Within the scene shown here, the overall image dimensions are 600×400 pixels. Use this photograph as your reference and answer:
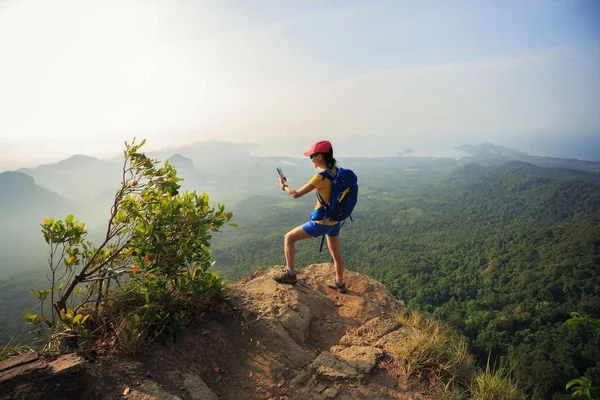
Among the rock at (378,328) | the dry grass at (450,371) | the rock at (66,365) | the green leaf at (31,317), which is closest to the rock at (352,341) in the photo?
the rock at (378,328)

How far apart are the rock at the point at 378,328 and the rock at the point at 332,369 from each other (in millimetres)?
920

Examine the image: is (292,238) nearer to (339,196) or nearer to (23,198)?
(339,196)

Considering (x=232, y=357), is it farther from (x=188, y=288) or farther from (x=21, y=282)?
(x=21, y=282)

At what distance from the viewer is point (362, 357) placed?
132 inches

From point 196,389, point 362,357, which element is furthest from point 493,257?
point 196,389

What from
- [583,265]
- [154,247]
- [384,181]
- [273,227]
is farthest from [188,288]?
[384,181]

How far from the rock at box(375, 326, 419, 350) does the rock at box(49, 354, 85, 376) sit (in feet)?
10.8

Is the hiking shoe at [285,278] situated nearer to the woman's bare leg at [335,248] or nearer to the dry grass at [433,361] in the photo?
the woman's bare leg at [335,248]

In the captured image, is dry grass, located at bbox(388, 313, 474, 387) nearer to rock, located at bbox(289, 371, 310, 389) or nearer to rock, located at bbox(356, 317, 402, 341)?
rock, located at bbox(356, 317, 402, 341)

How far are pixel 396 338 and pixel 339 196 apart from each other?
220cm

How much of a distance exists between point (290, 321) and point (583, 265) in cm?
6554

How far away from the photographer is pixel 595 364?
103 ft

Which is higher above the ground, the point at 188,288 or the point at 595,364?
the point at 188,288

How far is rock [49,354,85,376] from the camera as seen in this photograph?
2393 mm
